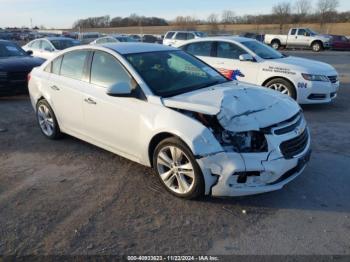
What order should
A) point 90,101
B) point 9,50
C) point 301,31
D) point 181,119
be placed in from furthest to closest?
point 301,31, point 9,50, point 90,101, point 181,119

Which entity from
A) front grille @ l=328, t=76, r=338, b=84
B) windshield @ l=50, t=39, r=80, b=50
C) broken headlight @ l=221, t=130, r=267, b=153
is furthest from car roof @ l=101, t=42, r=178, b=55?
windshield @ l=50, t=39, r=80, b=50

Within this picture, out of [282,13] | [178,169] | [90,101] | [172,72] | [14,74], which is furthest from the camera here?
[282,13]

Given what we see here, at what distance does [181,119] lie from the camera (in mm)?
3996

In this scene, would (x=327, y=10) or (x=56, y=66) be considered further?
(x=327, y=10)

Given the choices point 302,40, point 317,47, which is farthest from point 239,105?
point 302,40

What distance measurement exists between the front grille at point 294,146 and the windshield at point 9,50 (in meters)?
9.22

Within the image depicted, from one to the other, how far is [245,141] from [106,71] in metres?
2.16

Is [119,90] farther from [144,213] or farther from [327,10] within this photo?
[327,10]

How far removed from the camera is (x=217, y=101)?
13.6 ft

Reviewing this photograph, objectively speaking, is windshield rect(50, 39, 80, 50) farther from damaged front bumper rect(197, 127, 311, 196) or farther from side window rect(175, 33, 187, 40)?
damaged front bumper rect(197, 127, 311, 196)

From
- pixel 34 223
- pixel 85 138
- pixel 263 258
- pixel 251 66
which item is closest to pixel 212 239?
pixel 263 258

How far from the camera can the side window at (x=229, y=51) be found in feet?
30.0

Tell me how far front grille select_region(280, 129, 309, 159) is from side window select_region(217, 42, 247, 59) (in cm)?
515

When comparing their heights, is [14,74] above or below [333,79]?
below
